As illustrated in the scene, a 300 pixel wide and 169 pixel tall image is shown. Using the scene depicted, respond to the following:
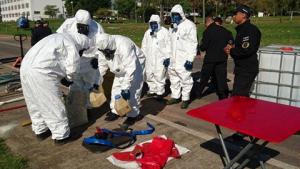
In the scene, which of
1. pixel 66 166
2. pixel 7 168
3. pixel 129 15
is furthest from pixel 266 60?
pixel 129 15

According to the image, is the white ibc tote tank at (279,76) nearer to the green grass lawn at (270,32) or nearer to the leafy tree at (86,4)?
the green grass lawn at (270,32)

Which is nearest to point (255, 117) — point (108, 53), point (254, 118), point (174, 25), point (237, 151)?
point (254, 118)

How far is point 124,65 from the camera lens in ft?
19.8

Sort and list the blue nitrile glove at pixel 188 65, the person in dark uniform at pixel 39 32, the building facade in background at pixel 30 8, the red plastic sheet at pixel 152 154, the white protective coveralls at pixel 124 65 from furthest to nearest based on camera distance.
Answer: the building facade in background at pixel 30 8 → the person in dark uniform at pixel 39 32 → the blue nitrile glove at pixel 188 65 → the white protective coveralls at pixel 124 65 → the red plastic sheet at pixel 152 154

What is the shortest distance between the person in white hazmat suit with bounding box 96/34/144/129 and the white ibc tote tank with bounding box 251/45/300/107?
83.8 inches

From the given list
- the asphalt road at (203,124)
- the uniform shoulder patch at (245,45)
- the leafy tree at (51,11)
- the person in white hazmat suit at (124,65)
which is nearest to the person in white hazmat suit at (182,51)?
the asphalt road at (203,124)

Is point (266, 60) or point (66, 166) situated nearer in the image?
point (66, 166)

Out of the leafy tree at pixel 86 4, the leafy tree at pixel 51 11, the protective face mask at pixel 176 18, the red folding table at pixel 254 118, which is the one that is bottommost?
the red folding table at pixel 254 118

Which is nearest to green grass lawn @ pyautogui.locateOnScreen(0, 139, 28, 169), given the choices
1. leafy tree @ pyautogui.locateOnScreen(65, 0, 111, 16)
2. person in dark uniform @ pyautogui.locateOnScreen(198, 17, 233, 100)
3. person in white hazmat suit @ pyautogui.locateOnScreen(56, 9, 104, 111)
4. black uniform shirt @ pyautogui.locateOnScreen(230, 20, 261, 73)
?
person in white hazmat suit @ pyautogui.locateOnScreen(56, 9, 104, 111)

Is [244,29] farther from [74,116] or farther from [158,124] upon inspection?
[74,116]

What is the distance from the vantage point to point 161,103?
7.83 meters

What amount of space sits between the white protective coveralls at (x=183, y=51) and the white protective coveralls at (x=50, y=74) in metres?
2.63

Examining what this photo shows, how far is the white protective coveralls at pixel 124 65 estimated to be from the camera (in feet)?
19.4

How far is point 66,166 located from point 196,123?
2.60m
